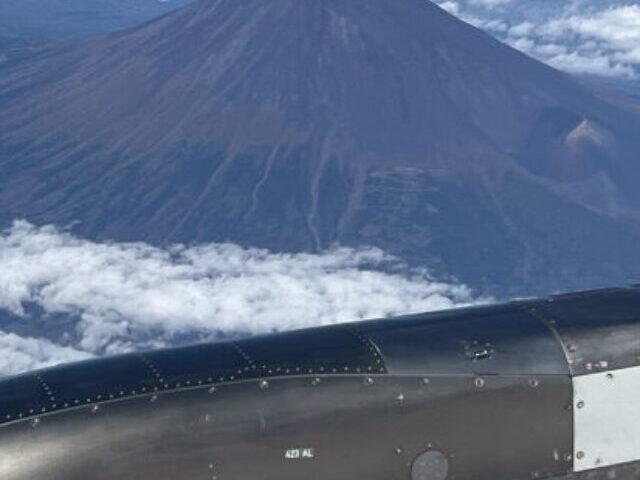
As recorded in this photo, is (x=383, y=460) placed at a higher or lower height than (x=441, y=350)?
lower

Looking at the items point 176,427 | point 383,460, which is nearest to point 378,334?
point 383,460

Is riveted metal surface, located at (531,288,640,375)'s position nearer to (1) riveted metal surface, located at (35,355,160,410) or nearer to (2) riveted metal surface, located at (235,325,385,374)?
(2) riveted metal surface, located at (235,325,385,374)


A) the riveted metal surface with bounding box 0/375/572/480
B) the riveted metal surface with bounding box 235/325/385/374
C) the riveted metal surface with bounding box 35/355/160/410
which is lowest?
the riveted metal surface with bounding box 0/375/572/480

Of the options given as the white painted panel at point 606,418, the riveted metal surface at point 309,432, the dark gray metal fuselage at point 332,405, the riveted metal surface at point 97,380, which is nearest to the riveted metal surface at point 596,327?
the dark gray metal fuselage at point 332,405

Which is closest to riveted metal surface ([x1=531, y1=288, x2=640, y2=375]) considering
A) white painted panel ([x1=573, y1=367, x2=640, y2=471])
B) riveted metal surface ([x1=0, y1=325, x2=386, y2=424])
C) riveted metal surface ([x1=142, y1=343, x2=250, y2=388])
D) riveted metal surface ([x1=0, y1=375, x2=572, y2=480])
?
white painted panel ([x1=573, y1=367, x2=640, y2=471])

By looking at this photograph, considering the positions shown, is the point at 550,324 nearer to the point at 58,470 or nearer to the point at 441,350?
the point at 441,350

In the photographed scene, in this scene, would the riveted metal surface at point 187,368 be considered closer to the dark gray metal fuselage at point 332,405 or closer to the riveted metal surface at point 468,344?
the dark gray metal fuselage at point 332,405
